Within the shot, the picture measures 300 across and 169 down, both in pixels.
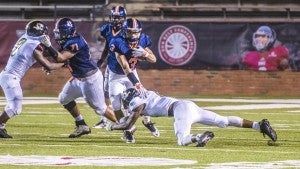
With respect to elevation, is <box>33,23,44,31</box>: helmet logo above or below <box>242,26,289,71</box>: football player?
above

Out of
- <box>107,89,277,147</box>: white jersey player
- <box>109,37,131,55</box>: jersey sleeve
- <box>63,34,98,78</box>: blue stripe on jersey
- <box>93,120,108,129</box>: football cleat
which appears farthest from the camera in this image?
<box>93,120,108,129</box>: football cleat

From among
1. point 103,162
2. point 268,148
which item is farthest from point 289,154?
point 103,162

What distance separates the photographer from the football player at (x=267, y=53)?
26.2m

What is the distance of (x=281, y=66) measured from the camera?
26.4 meters

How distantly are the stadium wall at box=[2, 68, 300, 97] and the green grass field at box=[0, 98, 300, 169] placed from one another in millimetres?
7633

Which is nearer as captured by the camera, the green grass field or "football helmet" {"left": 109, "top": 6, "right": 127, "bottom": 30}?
the green grass field

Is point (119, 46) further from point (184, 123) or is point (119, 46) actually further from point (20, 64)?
point (184, 123)

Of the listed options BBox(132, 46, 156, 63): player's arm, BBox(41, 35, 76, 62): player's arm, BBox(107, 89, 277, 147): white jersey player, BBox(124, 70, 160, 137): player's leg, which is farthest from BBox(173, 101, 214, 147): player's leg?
BBox(41, 35, 76, 62): player's arm

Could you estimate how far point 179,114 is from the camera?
1291 cm

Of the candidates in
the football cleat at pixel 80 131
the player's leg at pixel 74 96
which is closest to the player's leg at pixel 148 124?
the player's leg at pixel 74 96

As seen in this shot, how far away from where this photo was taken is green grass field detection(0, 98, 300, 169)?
36.9ft

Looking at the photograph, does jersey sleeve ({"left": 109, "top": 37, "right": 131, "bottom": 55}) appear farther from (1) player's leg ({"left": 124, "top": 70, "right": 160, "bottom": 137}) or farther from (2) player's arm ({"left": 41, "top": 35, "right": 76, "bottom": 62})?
(1) player's leg ({"left": 124, "top": 70, "right": 160, "bottom": 137})

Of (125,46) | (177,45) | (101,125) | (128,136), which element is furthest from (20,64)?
(177,45)

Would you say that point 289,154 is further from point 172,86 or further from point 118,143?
point 172,86
